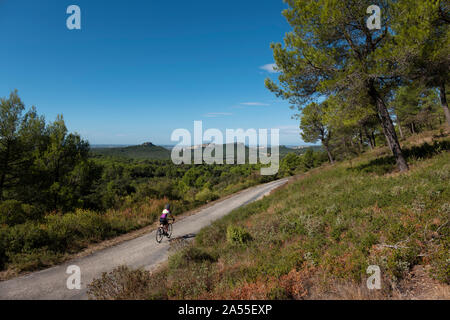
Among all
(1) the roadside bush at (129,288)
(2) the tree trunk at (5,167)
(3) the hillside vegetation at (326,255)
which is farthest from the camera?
(2) the tree trunk at (5,167)

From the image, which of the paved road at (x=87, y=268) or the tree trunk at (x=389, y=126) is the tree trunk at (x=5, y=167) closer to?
the paved road at (x=87, y=268)

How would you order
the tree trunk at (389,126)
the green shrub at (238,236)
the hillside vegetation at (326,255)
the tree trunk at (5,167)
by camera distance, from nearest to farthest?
1. the hillside vegetation at (326,255)
2. the green shrub at (238,236)
3. the tree trunk at (389,126)
4. the tree trunk at (5,167)

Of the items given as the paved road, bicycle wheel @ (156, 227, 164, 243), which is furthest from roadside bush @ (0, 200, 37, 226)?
bicycle wheel @ (156, 227, 164, 243)

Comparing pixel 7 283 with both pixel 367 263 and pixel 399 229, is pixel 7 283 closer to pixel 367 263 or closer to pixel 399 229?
pixel 367 263

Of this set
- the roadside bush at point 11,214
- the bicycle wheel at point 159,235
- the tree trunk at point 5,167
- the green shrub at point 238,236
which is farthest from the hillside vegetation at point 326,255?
the tree trunk at point 5,167

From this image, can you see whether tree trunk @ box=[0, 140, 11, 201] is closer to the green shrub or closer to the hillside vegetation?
the hillside vegetation

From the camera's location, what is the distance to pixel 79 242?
10367mm

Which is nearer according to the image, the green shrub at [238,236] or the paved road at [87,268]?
the paved road at [87,268]

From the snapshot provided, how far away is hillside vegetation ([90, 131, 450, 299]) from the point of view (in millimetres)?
4348

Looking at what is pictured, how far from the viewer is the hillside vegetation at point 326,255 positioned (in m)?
4.35

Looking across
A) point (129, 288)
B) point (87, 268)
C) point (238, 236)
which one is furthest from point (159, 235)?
point (129, 288)

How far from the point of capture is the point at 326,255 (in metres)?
5.53

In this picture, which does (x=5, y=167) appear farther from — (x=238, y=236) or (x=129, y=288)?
(x=238, y=236)

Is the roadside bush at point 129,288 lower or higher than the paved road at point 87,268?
higher
